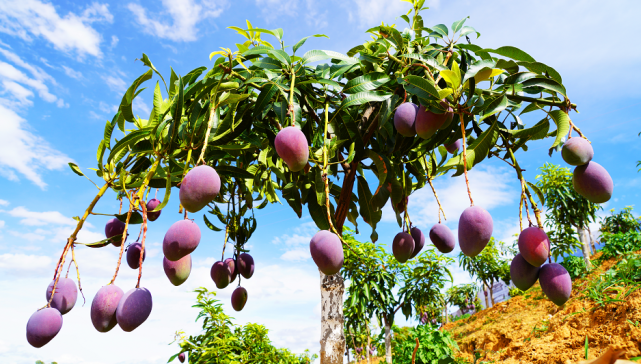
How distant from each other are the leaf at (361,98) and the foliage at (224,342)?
2.49 meters

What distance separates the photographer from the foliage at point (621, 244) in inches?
288

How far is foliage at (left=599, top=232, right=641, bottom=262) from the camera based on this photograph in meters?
7.31

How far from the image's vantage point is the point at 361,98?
3.67 ft

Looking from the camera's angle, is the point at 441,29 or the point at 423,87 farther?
the point at 441,29

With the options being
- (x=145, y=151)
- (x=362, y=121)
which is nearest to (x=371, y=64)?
(x=362, y=121)

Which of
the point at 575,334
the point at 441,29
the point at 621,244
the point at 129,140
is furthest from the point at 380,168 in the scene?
the point at 621,244

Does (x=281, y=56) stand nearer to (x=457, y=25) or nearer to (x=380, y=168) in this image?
(x=380, y=168)

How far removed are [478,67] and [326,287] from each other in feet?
3.82

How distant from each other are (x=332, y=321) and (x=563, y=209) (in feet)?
32.0

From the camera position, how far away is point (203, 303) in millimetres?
3318

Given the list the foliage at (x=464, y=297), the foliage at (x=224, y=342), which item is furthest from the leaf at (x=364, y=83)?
the foliage at (x=464, y=297)

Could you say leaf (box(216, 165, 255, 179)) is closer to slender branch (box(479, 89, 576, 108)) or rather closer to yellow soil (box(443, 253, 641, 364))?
slender branch (box(479, 89, 576, 108))

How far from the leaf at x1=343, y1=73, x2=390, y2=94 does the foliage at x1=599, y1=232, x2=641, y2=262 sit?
333 inches

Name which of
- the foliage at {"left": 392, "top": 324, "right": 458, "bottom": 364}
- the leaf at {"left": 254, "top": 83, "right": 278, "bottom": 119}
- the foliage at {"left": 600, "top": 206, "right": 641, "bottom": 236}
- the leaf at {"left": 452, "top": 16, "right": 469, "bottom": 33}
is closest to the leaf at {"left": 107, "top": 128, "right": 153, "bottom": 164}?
the leaf at {"left": 254, "top": 83, "right": 278, "bottom": 119}
